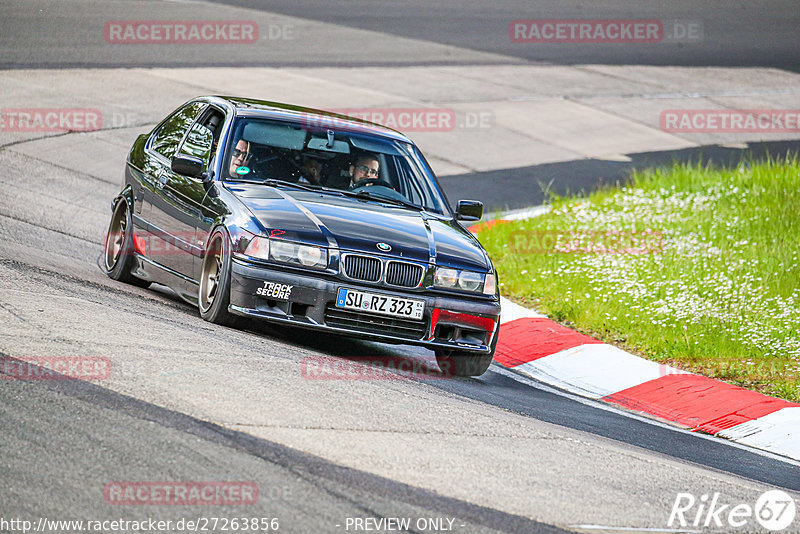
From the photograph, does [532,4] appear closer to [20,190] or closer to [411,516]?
[20,190]

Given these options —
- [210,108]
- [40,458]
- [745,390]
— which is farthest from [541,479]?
[210,108]

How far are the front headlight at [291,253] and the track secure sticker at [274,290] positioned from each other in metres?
0.15

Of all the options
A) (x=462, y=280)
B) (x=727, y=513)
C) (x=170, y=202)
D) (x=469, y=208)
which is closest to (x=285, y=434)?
(x=727, y=513)

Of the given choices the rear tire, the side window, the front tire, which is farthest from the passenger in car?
the rear tire

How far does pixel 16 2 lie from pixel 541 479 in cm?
2001

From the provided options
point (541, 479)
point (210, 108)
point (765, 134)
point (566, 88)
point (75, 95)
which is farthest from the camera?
point (566, 88)

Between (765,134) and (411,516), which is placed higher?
(765,134)

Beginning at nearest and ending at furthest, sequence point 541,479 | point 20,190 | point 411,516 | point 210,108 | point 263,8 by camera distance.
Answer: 1. point 411,516
2. point 541,479
3. point 210,108
4. point 20,190
5. point 263,8

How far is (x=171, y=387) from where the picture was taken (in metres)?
5.56

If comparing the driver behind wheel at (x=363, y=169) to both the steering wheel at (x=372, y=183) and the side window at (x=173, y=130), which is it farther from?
the side window at (x=173, y=130)

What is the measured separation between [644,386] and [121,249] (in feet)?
13.8

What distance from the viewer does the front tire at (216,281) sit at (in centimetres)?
732

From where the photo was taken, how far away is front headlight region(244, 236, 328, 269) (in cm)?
715

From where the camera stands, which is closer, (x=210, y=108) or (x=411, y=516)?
(x=411, y=516)
